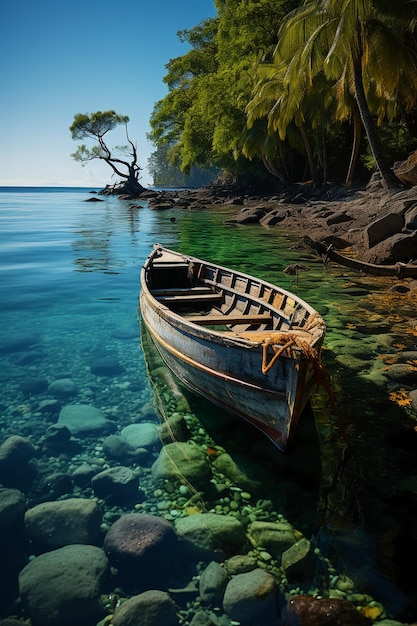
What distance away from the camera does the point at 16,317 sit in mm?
12211

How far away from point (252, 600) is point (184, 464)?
1.99 meters

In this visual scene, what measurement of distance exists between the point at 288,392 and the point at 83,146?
71292 millimetres

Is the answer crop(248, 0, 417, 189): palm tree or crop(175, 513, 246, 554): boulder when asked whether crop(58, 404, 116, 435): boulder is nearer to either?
crop(175, 513, 246, 554): boulder

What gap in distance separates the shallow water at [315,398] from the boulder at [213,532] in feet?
1.83

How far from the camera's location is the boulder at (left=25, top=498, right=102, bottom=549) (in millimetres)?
4258

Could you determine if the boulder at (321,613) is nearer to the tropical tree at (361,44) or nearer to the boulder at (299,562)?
the boulder at (299,562)

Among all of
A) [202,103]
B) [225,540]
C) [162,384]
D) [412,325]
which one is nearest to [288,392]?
[225,540]

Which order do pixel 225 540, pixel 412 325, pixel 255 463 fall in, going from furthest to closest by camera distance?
pixel 412 325, pixel 255 463, pixel 225 540

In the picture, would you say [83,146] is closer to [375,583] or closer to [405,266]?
[405,266]

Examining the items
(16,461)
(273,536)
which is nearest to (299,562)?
(273,536)

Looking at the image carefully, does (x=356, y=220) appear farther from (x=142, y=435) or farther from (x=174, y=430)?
(x=142, y=435)

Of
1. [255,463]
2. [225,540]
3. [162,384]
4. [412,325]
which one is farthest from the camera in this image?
[412,325]

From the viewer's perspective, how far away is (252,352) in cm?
508

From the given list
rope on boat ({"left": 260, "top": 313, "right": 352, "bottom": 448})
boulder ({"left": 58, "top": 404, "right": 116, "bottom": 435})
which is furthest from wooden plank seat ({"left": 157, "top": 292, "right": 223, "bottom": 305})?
rope on boat ({"left": 260, "top": 313, "right": 352, "bottom": 448})
